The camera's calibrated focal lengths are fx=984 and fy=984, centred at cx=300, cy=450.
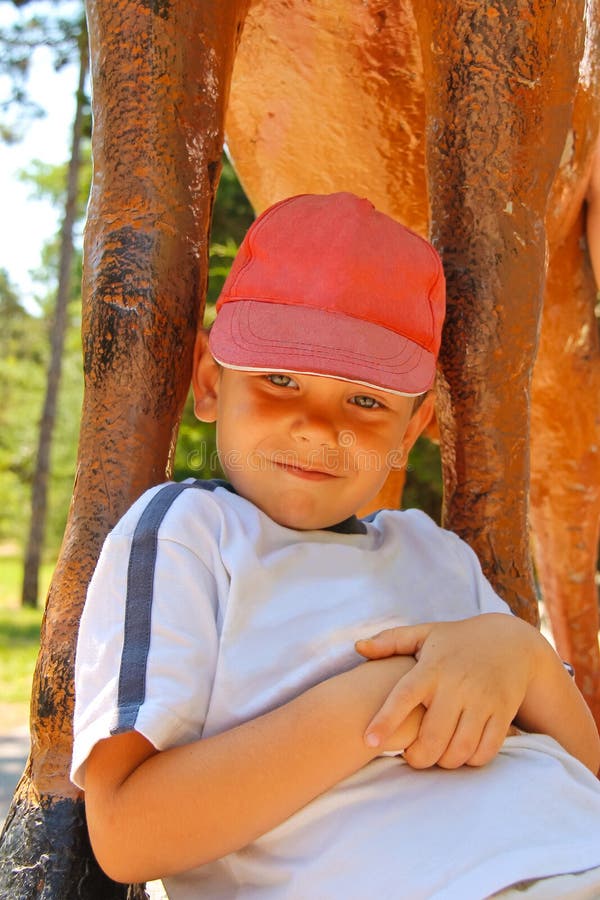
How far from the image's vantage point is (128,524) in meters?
1.16

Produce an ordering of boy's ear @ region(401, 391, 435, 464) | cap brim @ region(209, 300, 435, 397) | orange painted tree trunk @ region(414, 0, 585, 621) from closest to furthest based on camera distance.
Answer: cap brim @ region(209, 300, 435, 397) < boy's ear @ region(401, 391, 435, 464) < orange painted tree trunk @ region(414, 0, 585, 621)

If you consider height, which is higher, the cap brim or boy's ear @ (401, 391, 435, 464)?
the cap brim

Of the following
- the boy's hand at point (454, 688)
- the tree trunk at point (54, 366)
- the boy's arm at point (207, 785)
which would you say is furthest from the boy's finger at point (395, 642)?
the tree trunk at point (54, 366)

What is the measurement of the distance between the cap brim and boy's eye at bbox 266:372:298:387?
3 centimetres

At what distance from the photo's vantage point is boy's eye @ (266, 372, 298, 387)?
50.8 inches

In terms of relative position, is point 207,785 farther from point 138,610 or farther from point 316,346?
point 316,346

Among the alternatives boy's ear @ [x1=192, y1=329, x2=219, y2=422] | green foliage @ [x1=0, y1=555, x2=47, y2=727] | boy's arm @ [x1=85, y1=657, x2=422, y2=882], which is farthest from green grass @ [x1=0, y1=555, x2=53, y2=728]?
boy's arm @ [x1=85, y1=657, x2=422, y2=882]

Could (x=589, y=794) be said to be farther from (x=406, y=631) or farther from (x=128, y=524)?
(x=128, y=524)

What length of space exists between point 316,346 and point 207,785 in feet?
1.81

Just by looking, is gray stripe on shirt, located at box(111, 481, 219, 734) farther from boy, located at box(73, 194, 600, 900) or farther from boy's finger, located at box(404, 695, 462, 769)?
boy's finger, located at box(404, 695, 462, 769)

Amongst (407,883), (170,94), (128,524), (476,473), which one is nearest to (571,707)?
(407,883)

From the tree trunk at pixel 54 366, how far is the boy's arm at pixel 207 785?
11072 millimetres

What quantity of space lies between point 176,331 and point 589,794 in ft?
3.00

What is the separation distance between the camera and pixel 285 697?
1.12 m
